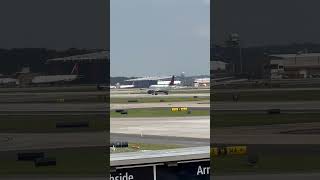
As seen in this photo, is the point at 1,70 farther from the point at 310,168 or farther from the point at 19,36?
the point at 310,168

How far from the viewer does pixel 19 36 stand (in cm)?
218

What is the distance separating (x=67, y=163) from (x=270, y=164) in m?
1.07

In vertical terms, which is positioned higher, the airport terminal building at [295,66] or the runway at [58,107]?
the airport terminal building at [295,66]

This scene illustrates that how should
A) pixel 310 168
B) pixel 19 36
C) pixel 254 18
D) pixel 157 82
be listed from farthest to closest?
1. pixel 157 82
2. pixel 310 168
3. pixel 254 18
4. pixel 19 36

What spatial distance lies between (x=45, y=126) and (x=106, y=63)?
0.42 metres

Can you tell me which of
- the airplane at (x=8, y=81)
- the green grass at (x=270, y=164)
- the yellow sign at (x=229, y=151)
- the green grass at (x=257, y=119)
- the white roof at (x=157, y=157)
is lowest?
the white roof at (x=157, y=157)

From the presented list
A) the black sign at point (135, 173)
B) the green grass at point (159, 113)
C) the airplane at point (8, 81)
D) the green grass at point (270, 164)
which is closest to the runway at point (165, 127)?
the green grass at point (159, 113)

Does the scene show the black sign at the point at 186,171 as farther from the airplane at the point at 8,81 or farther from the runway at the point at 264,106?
the airplane at the point at 8,81

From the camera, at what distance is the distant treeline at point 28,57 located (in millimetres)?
2193

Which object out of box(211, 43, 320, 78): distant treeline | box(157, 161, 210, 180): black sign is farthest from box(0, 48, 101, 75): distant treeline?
box(157, 161, 210, 180): black sign

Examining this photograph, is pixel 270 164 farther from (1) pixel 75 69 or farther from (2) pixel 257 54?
(1) pixel 75 69

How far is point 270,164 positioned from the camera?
8.37 ft

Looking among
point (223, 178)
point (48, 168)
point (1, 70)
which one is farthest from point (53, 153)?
point (223, 178)

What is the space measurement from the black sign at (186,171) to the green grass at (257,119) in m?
0.82
